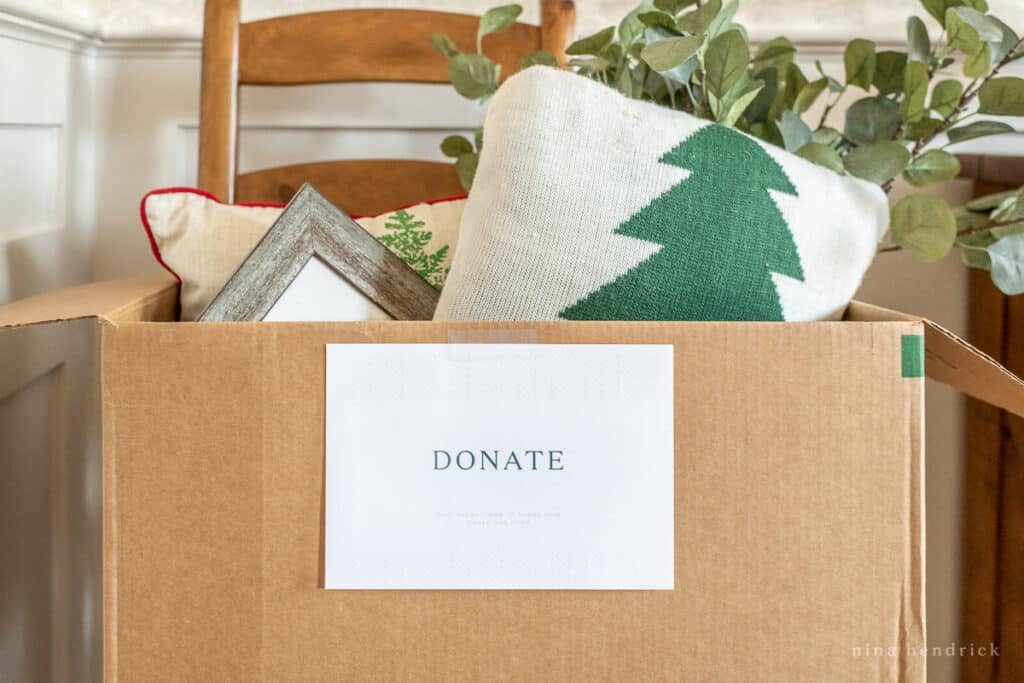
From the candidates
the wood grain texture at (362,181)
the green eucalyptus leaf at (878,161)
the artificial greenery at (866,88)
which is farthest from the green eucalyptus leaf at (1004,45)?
the wood grain texture at (362,181)

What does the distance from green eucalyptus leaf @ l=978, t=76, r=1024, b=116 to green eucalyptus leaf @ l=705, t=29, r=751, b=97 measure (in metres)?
0.20

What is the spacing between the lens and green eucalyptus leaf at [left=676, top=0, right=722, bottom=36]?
64 cm

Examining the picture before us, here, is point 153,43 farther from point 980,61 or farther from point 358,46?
point 980,61

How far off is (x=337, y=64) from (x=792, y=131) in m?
0.54

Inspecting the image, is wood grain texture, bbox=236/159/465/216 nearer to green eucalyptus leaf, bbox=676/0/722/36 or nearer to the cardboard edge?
green eucalyptus leaf, bbox=676/0/722/36

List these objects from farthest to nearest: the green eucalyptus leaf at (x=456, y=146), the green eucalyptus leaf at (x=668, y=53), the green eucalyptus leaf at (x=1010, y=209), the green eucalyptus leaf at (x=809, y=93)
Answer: the green eucalyptus leaf at (x=456, y=146) → the green eucalyptus leaf at (x=809, y=93) → the green eucalyptus leaf at (x=1010, y=209) → the green eucalyptus leaf at (x=668, y=53)

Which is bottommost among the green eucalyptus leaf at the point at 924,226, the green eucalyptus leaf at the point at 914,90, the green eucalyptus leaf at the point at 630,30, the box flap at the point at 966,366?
the box flap at the point at 966,366

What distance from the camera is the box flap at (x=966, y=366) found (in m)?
0.54

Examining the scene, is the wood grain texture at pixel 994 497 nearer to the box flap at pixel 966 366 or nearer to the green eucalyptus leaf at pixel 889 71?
the green eucalyptus leaf at pixel 889 71

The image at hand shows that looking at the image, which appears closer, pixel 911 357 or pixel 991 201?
pixel 911 357

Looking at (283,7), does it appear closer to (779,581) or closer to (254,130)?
(254,130)

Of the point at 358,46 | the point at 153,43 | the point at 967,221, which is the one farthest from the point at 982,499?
the point at 153,43

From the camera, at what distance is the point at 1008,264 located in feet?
2.22

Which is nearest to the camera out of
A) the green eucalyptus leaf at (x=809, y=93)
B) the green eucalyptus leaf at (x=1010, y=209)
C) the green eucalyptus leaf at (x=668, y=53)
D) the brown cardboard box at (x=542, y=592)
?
the brown cardboard box at (x=542, y=592)
